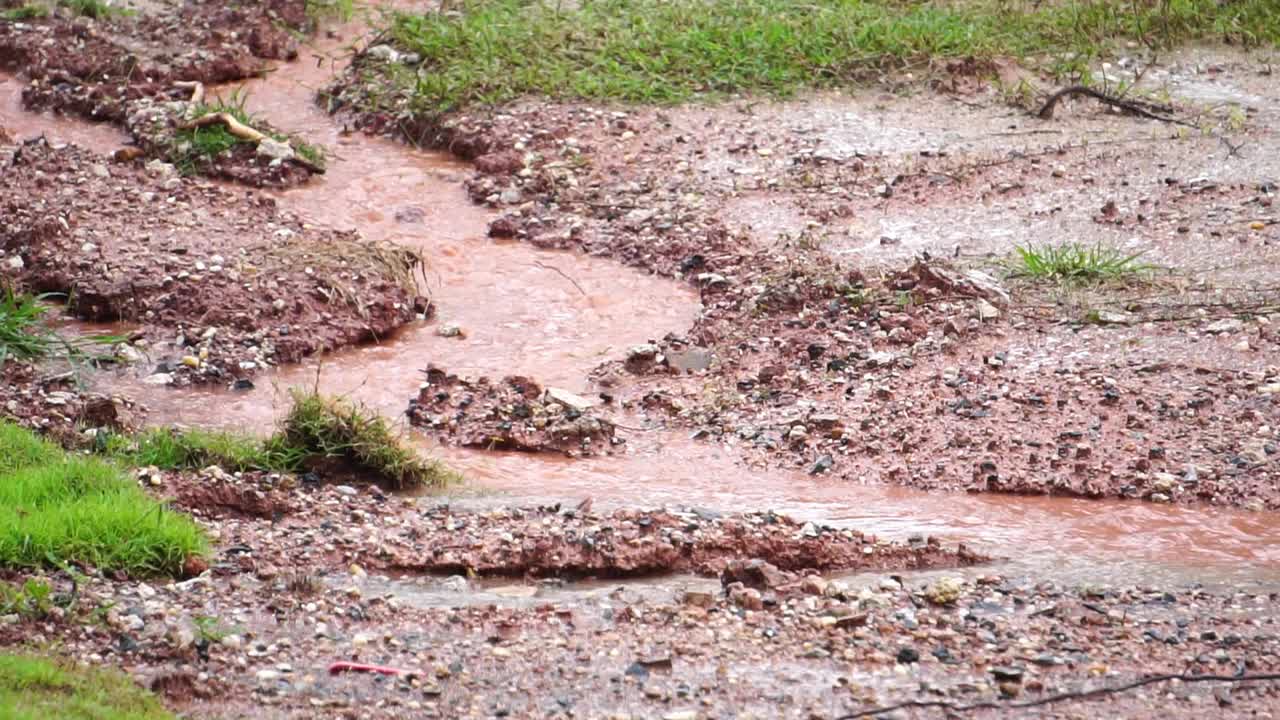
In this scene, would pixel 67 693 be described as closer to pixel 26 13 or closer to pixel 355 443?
pixel 355 443

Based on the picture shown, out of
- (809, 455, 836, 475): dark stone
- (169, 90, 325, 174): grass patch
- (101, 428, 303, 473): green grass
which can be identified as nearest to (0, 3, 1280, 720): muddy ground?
(809, 455, 836, 475): dark stone

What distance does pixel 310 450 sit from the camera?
5.62m

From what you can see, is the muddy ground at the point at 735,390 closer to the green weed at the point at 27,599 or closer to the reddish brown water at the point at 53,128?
the green weed at the point at 27,599

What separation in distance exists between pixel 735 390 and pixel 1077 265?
5.56 ft

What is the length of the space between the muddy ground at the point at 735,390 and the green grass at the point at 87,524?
4.4 inches

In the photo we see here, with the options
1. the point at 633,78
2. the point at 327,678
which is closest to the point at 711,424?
the point at 327,678

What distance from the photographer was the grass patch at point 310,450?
18.2ft

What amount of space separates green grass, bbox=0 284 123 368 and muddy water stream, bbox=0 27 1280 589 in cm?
22

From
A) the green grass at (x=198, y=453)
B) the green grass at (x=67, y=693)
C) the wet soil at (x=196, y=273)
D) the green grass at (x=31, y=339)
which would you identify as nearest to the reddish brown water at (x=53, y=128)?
the wet soil at (x=196, y=273)

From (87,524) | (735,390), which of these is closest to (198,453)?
(87,524)

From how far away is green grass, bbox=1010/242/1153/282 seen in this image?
7094 millimetres

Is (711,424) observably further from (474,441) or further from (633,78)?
(633,78)

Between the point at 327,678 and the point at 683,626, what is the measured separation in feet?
3.12

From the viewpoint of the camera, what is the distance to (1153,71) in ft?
31.7
